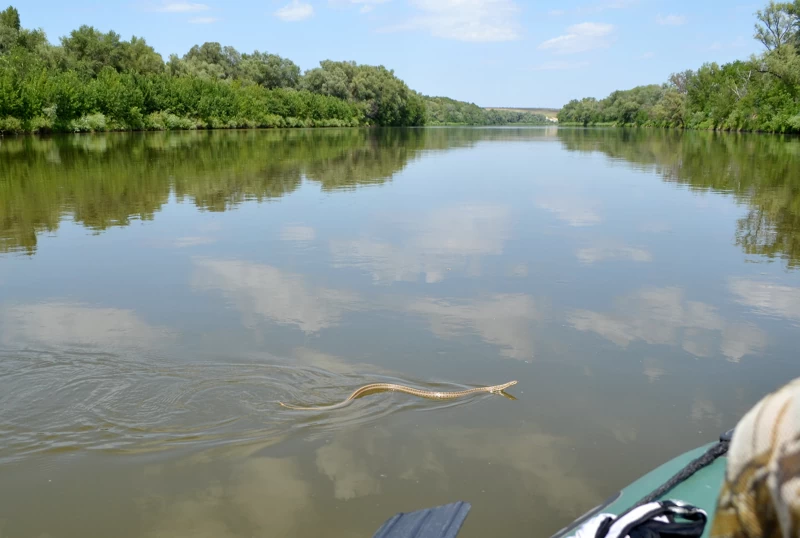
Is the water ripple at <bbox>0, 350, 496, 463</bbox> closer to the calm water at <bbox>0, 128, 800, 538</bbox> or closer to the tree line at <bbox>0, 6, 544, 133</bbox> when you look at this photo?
the calm water at <bbox>0, 128, 800, 538</bbox>

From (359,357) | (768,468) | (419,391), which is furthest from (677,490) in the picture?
(359,357)

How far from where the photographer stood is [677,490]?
342cm

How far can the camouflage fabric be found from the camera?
1.06 meters

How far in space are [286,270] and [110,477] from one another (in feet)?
18.6

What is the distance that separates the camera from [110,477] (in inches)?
181

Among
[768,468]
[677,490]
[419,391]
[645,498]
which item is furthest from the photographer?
[419,391]

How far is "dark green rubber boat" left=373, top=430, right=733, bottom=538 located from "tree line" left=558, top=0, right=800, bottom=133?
64.8 metres

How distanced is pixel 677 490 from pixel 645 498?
9.8 inches

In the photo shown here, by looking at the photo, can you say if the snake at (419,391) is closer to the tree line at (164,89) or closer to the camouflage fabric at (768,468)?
the camouflage fabric at (768,468)

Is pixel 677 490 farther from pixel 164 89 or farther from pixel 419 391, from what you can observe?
pixel 164 89

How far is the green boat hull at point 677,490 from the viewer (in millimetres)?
3285

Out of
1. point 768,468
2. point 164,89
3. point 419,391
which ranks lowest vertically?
point 419,391

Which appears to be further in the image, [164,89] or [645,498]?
[164,89]

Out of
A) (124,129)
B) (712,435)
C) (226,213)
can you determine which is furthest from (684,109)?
(712,435)
